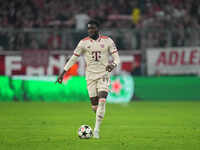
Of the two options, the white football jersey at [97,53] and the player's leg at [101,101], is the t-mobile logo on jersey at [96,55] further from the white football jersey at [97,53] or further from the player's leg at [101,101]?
the player's leg at [101,101]

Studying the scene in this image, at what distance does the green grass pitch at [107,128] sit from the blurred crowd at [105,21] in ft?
9.69

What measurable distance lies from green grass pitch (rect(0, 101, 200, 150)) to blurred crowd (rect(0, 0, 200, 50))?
9.69ft

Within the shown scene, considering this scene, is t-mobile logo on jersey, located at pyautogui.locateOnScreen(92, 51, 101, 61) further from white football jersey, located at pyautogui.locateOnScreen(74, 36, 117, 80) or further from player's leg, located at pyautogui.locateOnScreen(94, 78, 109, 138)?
player's leg, located at pyautogui.locateOnScreen(94, 78, 109, 138)

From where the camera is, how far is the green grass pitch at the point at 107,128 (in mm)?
9547

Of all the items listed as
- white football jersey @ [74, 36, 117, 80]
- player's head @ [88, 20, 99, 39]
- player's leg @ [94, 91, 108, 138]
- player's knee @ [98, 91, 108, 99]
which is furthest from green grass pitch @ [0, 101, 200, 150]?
player's head @ [88, 20, 99, 39]

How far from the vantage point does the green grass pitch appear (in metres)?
9.55

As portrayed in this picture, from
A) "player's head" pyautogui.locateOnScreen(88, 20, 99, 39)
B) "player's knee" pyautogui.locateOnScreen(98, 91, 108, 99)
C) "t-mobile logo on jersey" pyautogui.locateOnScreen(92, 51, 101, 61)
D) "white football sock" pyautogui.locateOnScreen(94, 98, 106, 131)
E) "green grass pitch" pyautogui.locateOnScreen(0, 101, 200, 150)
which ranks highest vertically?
"player's head" pyautogui.locateOnScreen(88, 20, 99, 39)

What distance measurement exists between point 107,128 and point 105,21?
42.0 feet

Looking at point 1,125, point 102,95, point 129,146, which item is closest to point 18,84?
point 1,125

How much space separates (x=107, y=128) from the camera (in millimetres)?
12906

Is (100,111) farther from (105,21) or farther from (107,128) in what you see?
(105,21)

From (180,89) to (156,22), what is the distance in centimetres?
350

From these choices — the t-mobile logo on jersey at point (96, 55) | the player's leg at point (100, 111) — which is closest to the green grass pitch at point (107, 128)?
the player's leg at point (100, 111)

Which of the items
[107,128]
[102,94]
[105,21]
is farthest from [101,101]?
[105,21]
